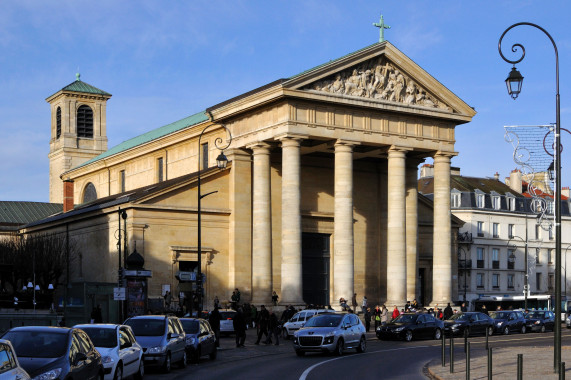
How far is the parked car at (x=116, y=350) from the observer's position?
2256 centimetres

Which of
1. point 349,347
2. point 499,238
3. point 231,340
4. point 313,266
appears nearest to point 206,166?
point 313,266

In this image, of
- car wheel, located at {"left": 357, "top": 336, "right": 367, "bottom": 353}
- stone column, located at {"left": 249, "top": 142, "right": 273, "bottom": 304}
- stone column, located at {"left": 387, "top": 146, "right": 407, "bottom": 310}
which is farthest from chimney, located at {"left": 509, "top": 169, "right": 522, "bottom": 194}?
car wheel, located at {"left": 357, "top": 336, "right": 367, "bottom": 353}

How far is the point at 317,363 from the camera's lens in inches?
1312

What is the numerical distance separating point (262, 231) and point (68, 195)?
39522 millimetres

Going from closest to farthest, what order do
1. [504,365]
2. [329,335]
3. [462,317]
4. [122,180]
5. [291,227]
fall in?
[504,365] → [329,335] → [462,317] → [291,227] → [122,180]

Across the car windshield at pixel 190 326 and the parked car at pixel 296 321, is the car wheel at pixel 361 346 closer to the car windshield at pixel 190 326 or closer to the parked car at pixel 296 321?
the car windshield at pixel 190 326

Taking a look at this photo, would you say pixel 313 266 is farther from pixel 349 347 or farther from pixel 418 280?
pixel 349 347

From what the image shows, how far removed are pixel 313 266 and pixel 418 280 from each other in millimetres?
8025

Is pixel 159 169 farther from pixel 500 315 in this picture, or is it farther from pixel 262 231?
pixel 500 315

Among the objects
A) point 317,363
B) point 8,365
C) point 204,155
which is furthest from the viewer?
point 204,155

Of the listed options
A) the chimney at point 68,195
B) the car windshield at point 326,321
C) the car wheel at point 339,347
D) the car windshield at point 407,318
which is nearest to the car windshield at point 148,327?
the car windshield at point 326,321

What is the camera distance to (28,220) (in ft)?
350

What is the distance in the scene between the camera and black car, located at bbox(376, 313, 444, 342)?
156 ft

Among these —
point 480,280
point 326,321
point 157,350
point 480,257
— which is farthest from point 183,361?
point 480,257
